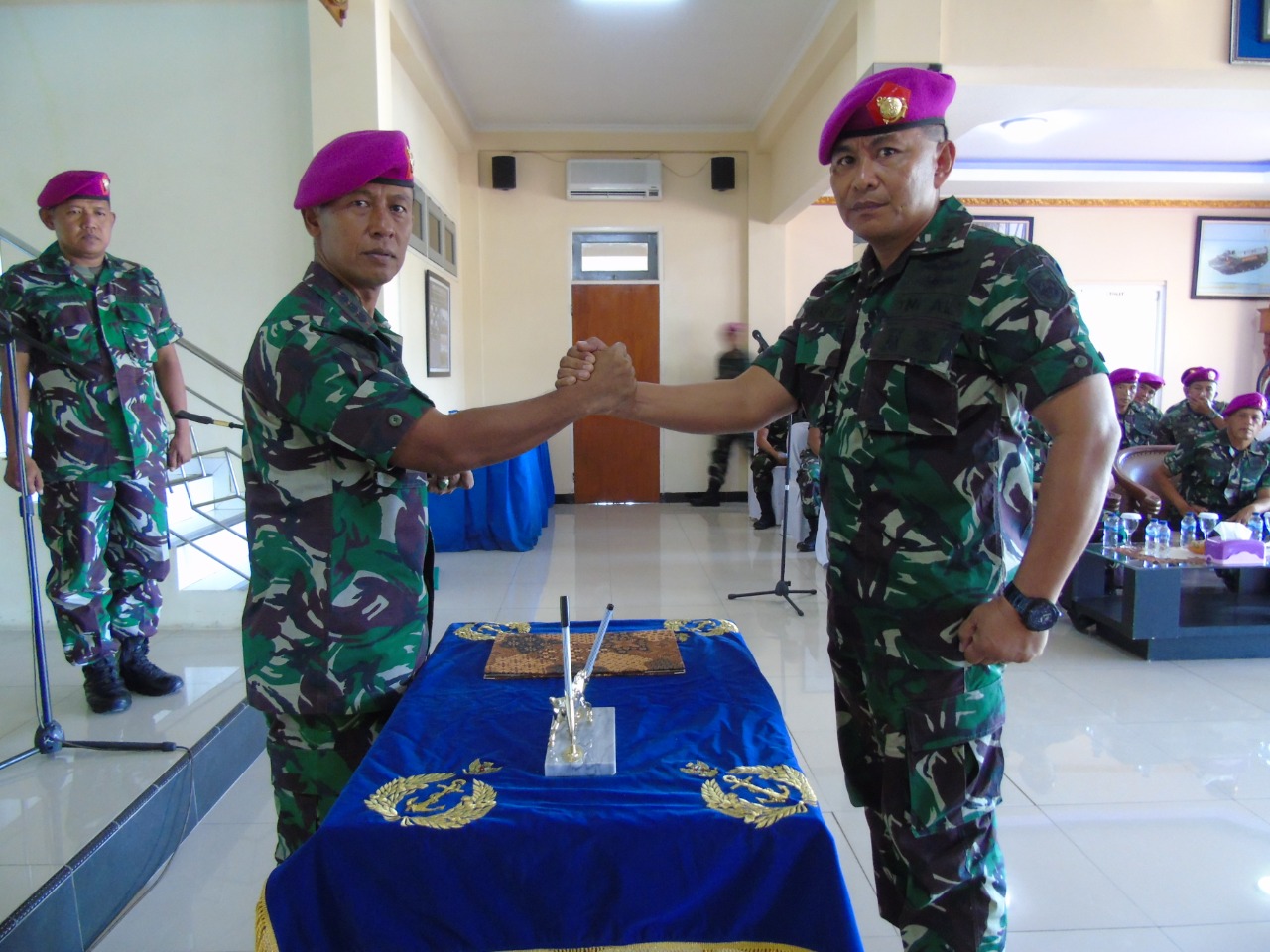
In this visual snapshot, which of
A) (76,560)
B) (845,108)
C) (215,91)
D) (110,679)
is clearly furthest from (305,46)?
(845,108)

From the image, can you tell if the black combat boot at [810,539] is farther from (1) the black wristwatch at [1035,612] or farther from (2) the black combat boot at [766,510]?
(1) the black wristwatch at [1035,612]

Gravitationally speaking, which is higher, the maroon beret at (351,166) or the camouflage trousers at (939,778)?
the maroon beret at (351,166)

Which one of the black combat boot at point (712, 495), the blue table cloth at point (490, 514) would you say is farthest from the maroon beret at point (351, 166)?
the black combat boot at point (712, 495)

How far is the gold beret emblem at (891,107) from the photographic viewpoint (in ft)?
3.91

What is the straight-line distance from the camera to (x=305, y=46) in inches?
153

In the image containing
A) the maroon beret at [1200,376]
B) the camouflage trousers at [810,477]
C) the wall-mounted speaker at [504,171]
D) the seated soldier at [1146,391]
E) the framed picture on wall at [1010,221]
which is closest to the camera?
the camouflage trousers at [810,477]

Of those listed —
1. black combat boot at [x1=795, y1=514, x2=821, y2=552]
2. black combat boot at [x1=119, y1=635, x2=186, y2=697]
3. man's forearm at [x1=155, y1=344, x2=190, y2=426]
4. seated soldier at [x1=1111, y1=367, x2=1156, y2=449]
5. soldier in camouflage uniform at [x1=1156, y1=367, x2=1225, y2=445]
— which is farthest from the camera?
black combat boot at [x1=795, y1=514, x2=821, y2=552]

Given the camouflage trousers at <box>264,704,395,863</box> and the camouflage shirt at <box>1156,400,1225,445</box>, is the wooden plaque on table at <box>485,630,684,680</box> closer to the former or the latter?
the camouflage trousers at <box>264,704,395,863</box>

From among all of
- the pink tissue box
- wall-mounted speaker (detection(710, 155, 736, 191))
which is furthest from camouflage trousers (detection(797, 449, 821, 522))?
wall-mounted speaker (detection(710, 155, 736, 191))

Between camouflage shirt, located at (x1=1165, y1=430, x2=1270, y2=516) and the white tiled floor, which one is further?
camouflage shirt, located at (x1=1165, y1=430, x2=1270, y2=516)

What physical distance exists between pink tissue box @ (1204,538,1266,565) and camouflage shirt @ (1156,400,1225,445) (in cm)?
105

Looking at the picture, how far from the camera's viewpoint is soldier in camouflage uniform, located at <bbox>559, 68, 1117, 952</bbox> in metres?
1.10

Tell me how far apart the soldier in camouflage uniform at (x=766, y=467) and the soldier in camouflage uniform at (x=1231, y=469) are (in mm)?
2783

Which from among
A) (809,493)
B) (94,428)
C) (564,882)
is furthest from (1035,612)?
(809,493)
